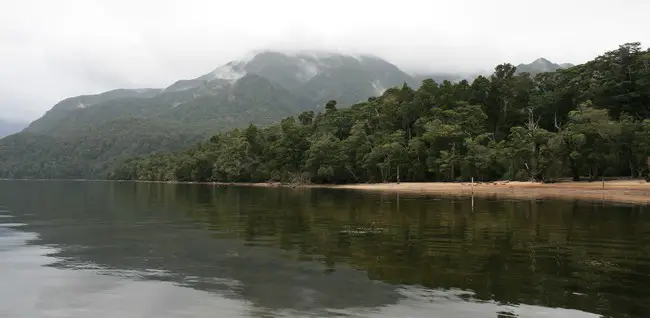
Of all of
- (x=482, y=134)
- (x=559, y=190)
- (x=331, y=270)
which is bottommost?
(x=331, y=270)

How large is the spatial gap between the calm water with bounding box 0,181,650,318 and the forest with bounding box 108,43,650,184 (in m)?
52.7

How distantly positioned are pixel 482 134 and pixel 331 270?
288 feet

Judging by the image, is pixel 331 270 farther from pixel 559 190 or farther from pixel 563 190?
pixel 563 190

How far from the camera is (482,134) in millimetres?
97375

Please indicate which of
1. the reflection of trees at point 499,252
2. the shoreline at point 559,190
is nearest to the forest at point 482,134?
the shoreline at point 559,190

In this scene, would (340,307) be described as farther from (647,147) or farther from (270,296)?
(647,147)

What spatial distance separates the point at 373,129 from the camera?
5079 inches

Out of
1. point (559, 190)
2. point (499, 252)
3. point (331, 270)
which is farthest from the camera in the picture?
point (559, 190)

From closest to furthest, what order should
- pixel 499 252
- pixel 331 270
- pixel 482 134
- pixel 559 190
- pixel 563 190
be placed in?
pixel 331 270 < pixel 499 252 < pixel 563 190 < pixel 559 190 < pixel 482 134

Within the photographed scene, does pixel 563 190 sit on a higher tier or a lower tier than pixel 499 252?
higher

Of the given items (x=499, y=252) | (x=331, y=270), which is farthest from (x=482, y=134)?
(x=331, y=270)

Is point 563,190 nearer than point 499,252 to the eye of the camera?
No

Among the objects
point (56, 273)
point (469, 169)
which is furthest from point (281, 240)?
point (469, 169)

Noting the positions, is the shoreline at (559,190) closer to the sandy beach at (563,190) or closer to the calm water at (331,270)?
the sandy beach at (563,190)
